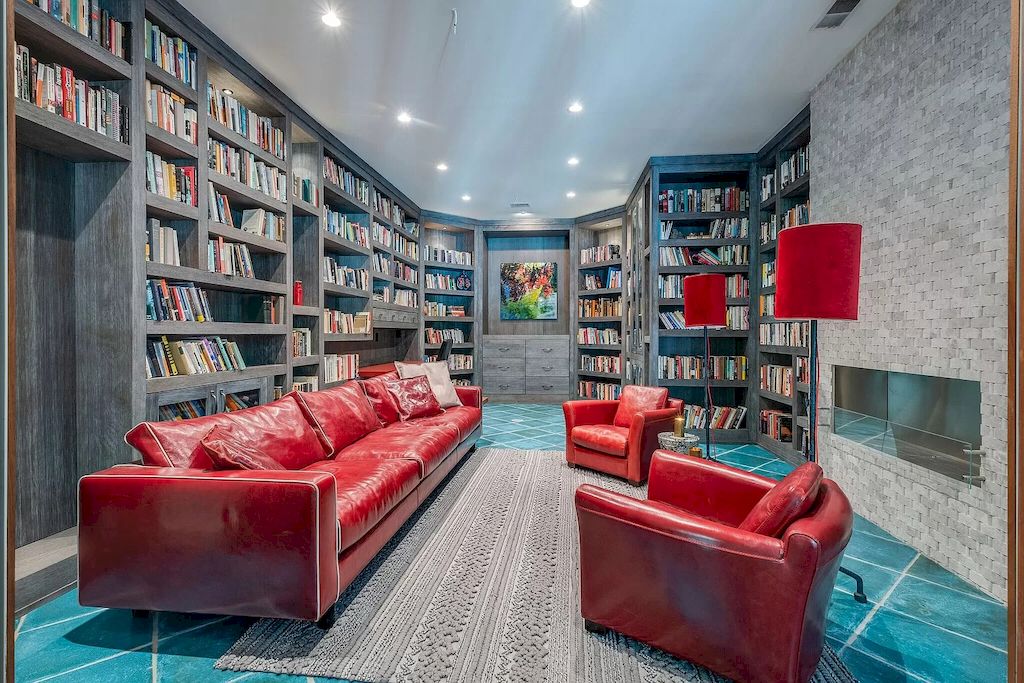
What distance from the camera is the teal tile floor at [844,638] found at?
161 cm

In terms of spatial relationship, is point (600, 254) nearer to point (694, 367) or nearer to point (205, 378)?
point (694, 367)

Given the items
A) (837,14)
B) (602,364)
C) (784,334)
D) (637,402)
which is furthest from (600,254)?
(837,14)

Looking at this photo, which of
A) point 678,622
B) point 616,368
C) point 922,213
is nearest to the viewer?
point 678,622

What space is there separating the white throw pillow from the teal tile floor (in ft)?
8.19

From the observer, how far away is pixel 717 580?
57.7 inches

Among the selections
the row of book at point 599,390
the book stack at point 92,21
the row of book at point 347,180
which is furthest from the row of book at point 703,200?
the book stack at point 92,21

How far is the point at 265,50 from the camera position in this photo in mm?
3014

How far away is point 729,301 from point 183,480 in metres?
4.76

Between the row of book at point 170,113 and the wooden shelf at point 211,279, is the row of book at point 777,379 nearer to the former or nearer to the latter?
the wooden shelf at point 211,279

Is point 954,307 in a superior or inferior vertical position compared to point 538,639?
superior

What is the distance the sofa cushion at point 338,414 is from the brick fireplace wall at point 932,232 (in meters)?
3.36

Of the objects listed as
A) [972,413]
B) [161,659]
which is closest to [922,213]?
[972,413]

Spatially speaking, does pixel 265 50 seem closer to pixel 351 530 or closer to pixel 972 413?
pixel 351 530

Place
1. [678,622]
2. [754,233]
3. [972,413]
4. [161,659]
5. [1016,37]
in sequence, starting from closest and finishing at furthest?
[1016,37]
[678,622]
[161,659]
[972,413]
[754,233]
